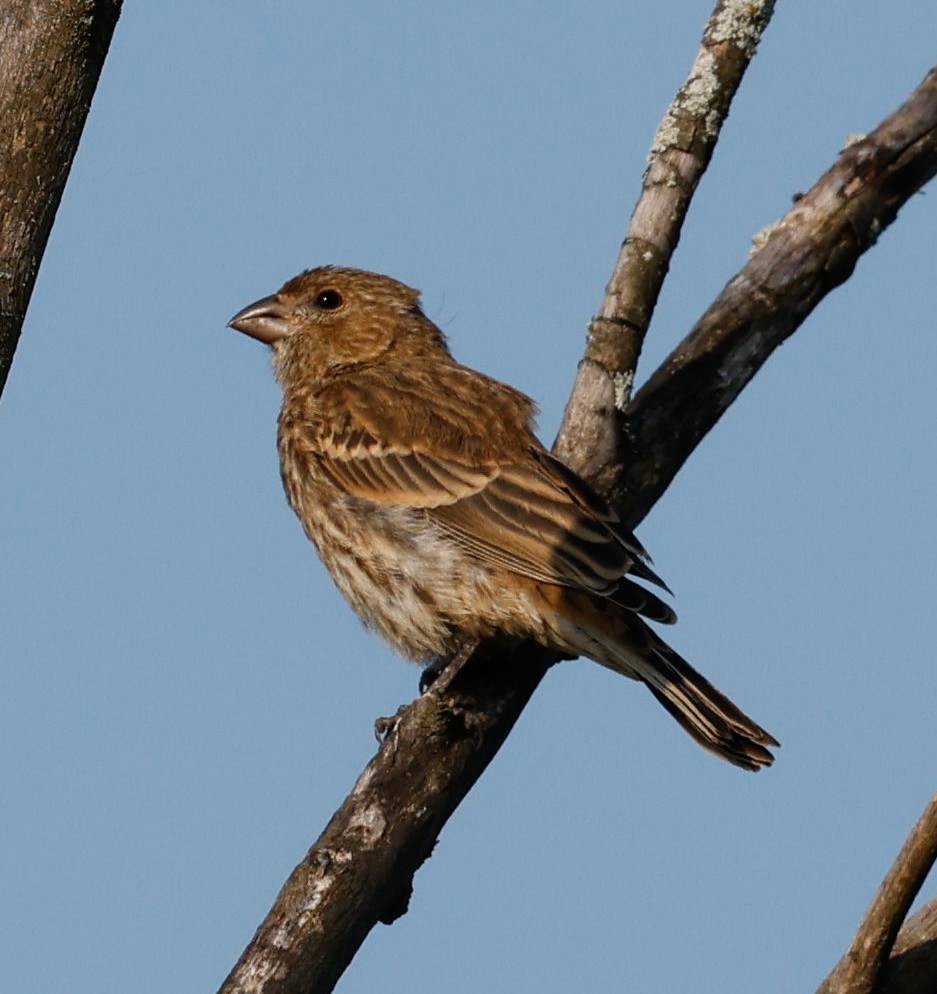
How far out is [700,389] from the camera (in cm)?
567

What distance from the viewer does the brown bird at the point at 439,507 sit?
17.5 feet

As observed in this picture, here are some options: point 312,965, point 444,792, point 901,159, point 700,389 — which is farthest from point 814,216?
point 312,965

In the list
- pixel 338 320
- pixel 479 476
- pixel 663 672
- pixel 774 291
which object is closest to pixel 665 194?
pixel 774 291

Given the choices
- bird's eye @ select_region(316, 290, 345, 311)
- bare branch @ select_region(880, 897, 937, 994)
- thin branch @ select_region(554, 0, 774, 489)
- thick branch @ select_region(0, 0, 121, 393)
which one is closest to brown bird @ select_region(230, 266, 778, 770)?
bird's eye @ select_region(316, 290, 345, 311)

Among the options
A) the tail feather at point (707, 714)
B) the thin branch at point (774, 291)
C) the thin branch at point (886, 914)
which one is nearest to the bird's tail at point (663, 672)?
the tail feather at point (707, 714)

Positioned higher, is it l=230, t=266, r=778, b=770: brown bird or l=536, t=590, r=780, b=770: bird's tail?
l=230, t=266, r=778, b=770: brown bird

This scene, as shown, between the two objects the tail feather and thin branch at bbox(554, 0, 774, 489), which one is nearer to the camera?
the tail feather

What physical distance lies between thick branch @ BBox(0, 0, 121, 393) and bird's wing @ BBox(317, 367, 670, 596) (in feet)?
7.64

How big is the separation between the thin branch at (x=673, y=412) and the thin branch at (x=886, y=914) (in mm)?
1174

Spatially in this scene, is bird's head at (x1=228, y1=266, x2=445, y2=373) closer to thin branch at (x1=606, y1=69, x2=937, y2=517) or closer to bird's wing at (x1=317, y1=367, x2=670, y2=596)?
bird's wing at (x1=317, y1=367, x2=670, y2=596)

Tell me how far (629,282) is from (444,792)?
1.84 m

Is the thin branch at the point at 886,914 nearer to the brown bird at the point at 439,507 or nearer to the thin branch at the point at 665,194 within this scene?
the brown bird at the point at 439,507

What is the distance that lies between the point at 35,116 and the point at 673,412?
8.76ft

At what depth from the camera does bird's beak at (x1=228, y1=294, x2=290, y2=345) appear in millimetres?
7188
